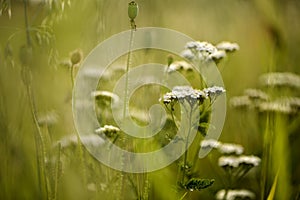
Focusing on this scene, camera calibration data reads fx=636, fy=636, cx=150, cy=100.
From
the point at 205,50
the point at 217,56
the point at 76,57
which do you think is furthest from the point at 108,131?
the point at 217,56

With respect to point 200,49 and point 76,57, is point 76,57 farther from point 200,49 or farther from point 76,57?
point 200,49

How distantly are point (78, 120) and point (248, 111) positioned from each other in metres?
0.62

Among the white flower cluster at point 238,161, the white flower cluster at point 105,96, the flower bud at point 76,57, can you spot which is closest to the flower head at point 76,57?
the flower bud at point 76,57

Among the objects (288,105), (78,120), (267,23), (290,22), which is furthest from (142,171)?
(290,22)

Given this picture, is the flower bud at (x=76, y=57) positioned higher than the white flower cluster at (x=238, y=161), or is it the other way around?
the flower bud at (x=76, y=57)

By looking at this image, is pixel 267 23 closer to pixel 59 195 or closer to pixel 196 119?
pixel 196 119

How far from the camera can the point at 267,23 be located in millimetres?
1691

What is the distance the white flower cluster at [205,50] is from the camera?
1241mm

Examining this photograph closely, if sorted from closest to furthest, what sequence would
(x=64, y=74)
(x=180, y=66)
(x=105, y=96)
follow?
1. (x=105, y=96)
2. (x=180, y=66)
3. (x=64, y=74)

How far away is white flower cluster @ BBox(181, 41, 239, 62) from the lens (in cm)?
124

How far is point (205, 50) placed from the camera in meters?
1.25

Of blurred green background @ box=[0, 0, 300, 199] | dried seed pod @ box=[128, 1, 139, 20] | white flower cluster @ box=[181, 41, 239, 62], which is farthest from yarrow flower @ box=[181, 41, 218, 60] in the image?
dried seed pod @ box=[128, 1, 139, 20]

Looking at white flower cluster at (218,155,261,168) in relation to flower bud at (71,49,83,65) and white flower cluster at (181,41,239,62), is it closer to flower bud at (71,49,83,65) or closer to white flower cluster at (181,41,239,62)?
white flower cluster at (181,41,239,62)

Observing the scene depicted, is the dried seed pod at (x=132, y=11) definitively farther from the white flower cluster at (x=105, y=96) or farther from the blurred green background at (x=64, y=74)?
the white flower cluster at (x=105, y=96)
